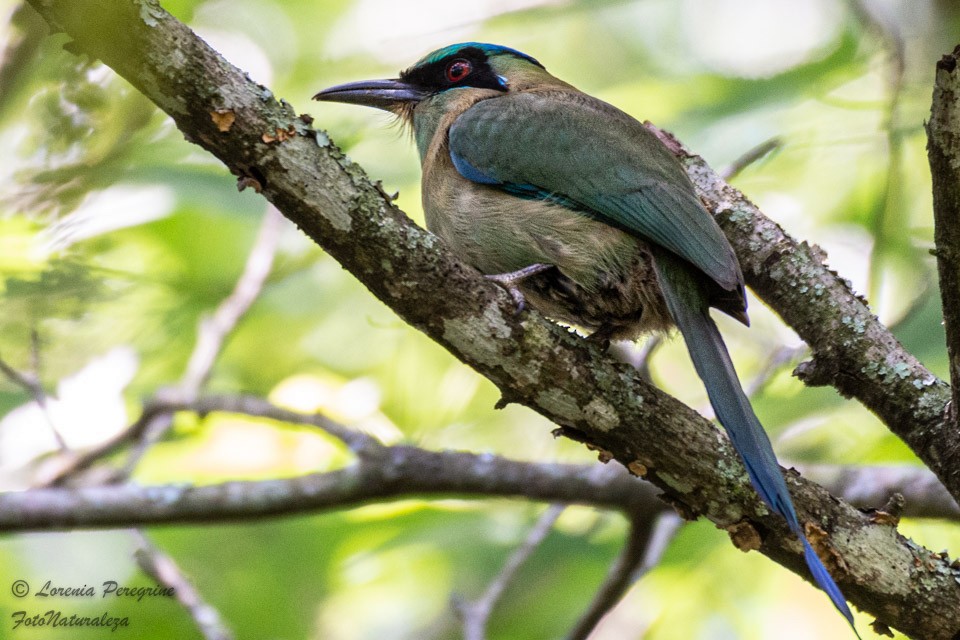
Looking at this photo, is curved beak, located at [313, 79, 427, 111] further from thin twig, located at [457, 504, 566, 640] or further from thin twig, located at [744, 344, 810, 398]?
thin twig, located at [744, 344, 810, 398]

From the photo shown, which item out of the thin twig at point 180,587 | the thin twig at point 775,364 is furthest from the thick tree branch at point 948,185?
the thin twig at point 180,587

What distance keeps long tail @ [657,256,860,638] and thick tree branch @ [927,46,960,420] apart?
1.77ft

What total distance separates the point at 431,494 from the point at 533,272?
1177 millimetres

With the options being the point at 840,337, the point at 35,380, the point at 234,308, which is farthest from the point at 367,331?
the point at 840,337

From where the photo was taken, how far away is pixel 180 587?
141 inches

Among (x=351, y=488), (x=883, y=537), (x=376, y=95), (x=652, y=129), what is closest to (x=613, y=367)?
(x=883, y=537)

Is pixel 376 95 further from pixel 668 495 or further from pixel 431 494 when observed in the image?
pixel 668 495

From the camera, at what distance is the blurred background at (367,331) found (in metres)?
3.96

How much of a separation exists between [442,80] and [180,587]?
7.34ft

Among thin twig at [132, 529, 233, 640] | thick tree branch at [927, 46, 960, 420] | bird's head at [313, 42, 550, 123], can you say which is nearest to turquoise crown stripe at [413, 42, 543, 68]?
bird's head at [313, 42, 550, 123]

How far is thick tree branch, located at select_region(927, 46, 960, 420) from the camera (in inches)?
90.7

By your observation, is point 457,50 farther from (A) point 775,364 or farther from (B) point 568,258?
(A) point 775,364

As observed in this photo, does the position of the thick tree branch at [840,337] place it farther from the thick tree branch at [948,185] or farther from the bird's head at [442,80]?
the bird's head at [442,80]

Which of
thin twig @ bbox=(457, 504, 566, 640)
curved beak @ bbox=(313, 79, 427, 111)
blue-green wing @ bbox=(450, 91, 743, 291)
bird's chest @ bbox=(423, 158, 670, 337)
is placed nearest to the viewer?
blue-green wing @ bbox=(450, 91, 743, 291)
